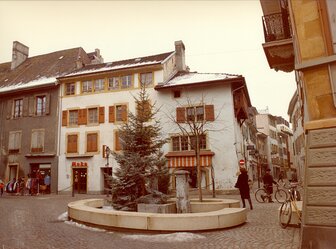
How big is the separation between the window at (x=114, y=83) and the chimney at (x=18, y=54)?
1581cm

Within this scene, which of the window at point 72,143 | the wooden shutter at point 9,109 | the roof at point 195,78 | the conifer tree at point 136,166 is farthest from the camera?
the wooden shutter at point 9,109

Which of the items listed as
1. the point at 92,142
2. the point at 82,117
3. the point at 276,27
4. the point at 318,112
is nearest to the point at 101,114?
the point at 82,117

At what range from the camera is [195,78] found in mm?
26859

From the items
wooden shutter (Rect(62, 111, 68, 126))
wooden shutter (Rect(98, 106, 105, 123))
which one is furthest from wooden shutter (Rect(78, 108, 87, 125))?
wooden shutter (Rect(98, 106, 105, 123))

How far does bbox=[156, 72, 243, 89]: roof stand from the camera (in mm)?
25080

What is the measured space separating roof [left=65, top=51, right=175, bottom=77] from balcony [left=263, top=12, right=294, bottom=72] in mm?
16502

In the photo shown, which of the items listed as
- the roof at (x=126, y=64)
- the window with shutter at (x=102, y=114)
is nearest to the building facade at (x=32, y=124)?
the roof at (x=126, y=64)

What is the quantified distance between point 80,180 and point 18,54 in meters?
19.5

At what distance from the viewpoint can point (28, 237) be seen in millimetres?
7871

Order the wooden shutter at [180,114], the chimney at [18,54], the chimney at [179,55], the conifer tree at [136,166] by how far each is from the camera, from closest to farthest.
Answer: the conifer tree at [136,166] → the wooden shutter at [180,114] → the chimney at [179,55] → the chimney at [18,54]

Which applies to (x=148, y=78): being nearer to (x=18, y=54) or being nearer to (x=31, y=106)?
(x=31, y=106)

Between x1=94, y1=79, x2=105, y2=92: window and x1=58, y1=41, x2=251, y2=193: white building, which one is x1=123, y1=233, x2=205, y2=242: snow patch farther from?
x1=94, y1=79, x2=105, y2=92: window

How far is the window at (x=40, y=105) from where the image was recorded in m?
30.7

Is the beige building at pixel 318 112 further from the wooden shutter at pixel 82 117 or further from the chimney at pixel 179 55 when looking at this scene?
the chimney at pixel 179 55
